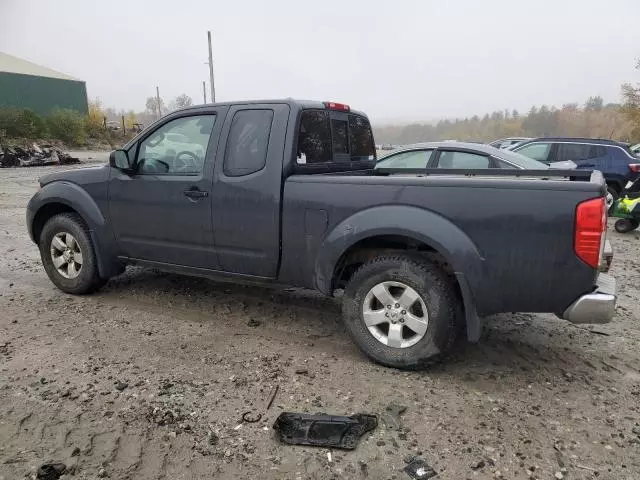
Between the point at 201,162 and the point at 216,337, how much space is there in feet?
4.76

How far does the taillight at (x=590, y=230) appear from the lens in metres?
2.81

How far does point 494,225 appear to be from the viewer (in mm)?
3039

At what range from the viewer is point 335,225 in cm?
356

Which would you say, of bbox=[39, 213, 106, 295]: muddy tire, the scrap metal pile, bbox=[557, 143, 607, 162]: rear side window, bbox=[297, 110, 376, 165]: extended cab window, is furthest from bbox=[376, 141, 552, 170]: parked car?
the scrap metal pile

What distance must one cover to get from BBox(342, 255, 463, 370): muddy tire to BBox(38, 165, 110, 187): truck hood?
8.90ft

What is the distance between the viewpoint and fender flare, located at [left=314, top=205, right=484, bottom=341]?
123 inches

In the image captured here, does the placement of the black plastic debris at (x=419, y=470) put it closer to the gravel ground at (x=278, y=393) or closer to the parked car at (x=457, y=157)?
the gravel ground at (x=278, y=393)

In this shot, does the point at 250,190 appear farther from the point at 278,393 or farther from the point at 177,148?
the point at 278,393

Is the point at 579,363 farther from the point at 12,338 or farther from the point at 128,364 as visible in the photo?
the point at 12,338

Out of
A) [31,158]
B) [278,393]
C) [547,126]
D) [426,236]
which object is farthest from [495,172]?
[547,126]

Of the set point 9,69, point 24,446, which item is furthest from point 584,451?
point 9,69

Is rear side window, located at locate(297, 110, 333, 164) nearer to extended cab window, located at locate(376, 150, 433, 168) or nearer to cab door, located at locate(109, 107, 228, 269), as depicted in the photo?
cab door, located at locate(109, 107, 228, 269)

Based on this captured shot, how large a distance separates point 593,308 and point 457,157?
423 cm

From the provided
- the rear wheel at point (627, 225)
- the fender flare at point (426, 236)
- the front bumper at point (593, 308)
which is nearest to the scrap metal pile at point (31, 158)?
the rear wheel at point (627, 225)
